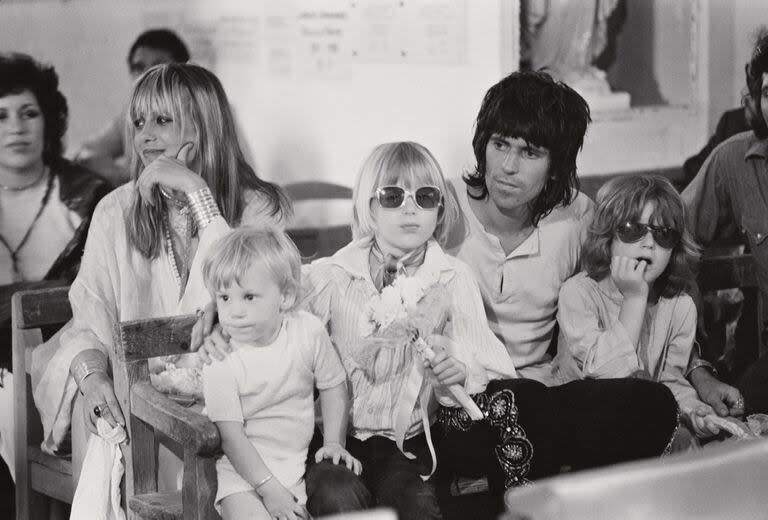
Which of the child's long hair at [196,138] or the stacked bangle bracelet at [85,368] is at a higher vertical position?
the child's long hair at [196,138]

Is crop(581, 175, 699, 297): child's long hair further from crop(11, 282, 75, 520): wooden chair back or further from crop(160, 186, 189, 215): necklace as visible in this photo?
crop(11, 282, 75, 520): wooden chair back

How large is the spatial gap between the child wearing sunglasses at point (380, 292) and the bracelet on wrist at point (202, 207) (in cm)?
31

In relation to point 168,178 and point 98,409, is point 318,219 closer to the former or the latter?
point 168,178

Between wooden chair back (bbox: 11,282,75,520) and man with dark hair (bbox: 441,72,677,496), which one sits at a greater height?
man with dark hair (bbox: 441,72,677,496)

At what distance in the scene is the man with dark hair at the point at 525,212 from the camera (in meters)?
3.48

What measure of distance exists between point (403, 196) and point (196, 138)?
70 cm

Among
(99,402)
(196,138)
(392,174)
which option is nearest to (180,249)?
(196,138)

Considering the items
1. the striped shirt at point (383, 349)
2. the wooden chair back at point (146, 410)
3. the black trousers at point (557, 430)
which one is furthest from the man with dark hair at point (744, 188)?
the wooden chair back at point (146, 410)

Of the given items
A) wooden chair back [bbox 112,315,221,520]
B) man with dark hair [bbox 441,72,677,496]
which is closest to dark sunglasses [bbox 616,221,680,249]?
man with dark hair [bbox 441,72,677,496]

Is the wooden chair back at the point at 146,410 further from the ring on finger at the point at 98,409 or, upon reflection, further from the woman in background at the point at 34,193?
the woman in background at the point at 34,193

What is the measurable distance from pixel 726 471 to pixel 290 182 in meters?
2.57

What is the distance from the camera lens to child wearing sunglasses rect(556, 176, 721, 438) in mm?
3369

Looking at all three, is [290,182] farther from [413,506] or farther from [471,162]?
[413,506]

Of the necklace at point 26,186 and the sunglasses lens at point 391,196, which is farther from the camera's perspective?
the necklace at point 26,186
